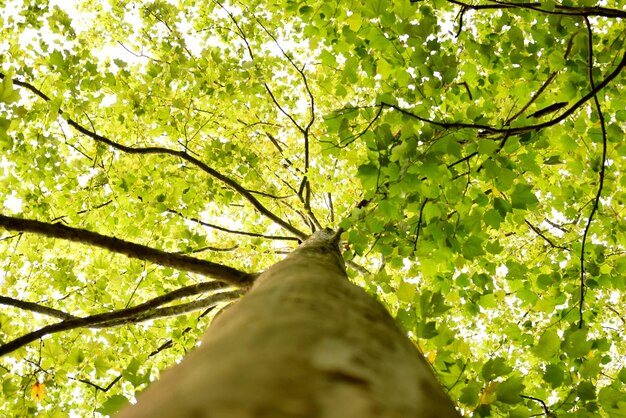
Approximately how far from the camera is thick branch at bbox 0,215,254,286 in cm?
271

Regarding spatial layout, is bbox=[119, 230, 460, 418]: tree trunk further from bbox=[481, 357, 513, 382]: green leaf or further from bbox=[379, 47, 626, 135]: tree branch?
bbox=[379, 47, 626, 135]: tree branch

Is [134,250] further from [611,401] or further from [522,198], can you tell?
[611,401]

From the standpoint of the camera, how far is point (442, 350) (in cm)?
201

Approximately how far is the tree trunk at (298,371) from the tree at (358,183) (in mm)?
965

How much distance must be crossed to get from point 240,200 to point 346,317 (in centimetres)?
680

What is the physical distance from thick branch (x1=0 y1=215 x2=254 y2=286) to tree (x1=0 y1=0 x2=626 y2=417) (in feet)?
0.04

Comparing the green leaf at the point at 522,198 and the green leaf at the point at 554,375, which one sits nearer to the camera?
the green leaf at the point at 554,375

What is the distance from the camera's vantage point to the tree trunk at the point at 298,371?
0.52 meters

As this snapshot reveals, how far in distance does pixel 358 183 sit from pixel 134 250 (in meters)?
3.33

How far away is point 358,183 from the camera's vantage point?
557 centimetres

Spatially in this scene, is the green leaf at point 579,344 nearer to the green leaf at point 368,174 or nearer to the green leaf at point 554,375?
the green leaf at point 554,375

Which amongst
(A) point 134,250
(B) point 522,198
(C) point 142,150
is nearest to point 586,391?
(B) point 522,198

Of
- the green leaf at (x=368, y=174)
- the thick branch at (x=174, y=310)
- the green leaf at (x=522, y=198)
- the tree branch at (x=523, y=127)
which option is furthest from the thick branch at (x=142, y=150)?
the green leaf at (x=522, y=198)

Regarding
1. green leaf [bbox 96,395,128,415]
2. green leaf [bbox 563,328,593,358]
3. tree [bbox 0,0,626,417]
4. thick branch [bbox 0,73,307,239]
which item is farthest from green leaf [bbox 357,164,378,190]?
thick branch [bbox 0,73,307,239]
